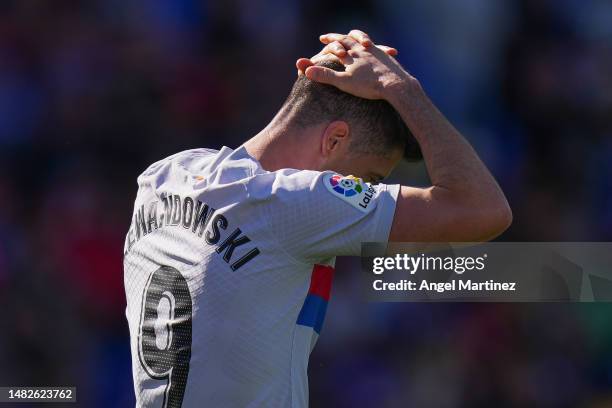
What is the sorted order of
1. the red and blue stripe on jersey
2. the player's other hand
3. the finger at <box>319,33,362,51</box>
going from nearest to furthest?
the red and blue stripe on jersey, the player's other hand, the finger at <box>319,33,362,51</box>

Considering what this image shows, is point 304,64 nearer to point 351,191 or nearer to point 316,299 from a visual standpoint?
point 351,191

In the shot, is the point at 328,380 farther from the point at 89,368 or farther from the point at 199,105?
the point at 199,105

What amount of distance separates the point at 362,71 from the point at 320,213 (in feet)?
1.70

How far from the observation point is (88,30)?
689 centimetres

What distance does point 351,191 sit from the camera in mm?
2527

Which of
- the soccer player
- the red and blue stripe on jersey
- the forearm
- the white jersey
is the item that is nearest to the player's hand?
the soccer player

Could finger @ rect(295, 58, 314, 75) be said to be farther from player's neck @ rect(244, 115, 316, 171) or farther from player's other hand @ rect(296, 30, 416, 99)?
player's neck @ rect(244, 115, 316, 171)

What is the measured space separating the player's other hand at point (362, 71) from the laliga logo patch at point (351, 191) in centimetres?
33

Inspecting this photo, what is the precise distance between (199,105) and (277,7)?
36.8 inches

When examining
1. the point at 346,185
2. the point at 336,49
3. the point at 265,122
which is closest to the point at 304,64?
the point at 336,49

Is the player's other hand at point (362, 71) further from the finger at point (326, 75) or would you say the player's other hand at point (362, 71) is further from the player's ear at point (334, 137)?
the player's ear at point (334, 137)

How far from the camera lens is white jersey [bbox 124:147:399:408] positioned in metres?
2.50

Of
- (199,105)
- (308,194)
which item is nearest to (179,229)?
(308,194)

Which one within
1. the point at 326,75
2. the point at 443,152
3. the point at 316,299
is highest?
the point at 326,75
